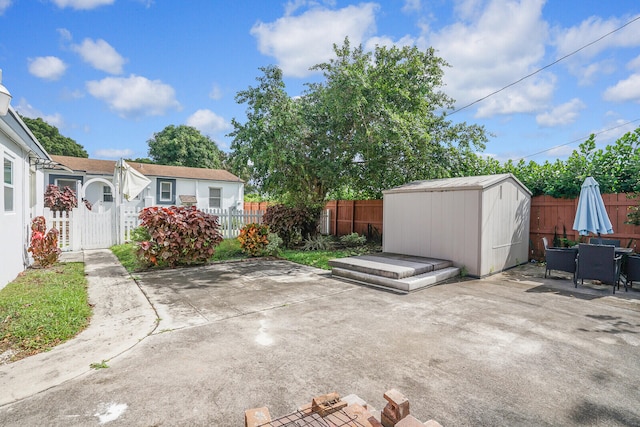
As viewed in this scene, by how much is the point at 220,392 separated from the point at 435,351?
6.66ft

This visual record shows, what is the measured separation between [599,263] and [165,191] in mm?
19581

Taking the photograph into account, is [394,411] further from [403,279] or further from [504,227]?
[504,227]

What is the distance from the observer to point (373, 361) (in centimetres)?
284

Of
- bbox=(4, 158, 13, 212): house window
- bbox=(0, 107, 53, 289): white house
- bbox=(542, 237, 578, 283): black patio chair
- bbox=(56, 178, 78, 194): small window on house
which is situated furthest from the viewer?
bbox=(56, 178, 78, 194): small window on house

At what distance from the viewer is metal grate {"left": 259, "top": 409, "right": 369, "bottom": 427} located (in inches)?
63.6

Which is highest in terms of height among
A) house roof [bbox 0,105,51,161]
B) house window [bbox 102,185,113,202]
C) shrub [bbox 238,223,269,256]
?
house roof [bbox 0,105,51,161]

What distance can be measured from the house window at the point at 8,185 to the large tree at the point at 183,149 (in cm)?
2588

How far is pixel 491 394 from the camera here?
2322 millimetres

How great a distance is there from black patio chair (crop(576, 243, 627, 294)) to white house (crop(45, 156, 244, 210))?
55.7 ft

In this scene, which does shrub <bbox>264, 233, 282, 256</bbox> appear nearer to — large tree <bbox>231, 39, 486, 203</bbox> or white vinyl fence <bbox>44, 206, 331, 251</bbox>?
large tree <bbox>231, 39, 486, 203</bbox>

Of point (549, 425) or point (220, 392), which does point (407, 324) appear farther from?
point (220, 392)

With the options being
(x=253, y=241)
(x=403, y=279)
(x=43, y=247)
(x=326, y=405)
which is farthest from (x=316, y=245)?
(x=326, y=405)

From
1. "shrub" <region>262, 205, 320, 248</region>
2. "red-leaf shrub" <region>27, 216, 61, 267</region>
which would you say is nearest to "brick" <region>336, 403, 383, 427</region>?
"red-leaf shrub" <region>27, 216, 61, 267</region>

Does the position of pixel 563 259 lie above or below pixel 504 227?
below
